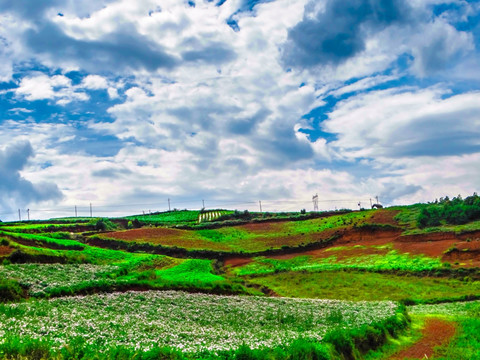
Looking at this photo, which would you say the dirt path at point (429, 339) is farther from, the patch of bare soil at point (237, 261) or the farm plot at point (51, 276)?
the patch of bare soil at point (237, 261)

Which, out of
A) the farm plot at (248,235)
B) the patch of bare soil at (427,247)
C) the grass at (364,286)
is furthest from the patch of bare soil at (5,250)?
the patch of bare soil at (427,247)

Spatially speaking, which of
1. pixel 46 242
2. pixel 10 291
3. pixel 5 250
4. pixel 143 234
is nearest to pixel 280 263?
pixel 143 234

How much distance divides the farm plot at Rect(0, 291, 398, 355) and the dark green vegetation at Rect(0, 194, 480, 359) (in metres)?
1.42

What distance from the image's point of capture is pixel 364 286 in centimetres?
5325

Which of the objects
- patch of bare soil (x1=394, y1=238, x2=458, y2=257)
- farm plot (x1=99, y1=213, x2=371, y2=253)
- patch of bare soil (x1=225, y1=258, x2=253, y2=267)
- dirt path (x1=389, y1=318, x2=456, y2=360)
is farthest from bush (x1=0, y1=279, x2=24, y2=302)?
patch of bare soil (x1=394, y1=238, x2=458, y2=257)

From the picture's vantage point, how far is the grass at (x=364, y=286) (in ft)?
156

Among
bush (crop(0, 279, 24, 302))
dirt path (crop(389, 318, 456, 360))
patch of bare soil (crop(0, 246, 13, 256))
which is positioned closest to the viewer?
dirt path (crop(389, 318, 456, 360))

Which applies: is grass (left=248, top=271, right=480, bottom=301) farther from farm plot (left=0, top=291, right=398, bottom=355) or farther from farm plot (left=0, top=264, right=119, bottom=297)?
farm plot (left=0, top=264, right=119, bottom=297)

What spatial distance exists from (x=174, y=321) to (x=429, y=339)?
1524 cm

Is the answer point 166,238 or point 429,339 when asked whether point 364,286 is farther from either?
point 166,238

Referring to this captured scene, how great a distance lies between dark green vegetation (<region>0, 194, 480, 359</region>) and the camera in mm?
24031

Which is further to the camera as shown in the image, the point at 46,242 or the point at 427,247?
the point at 427,247

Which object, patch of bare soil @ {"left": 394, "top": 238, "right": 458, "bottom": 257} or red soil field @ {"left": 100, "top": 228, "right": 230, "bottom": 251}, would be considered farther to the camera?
red soil field @ {"left": 100, "top": 228, "right": 230, "bottom": 251}

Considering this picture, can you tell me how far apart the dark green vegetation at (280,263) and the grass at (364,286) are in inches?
4.9
